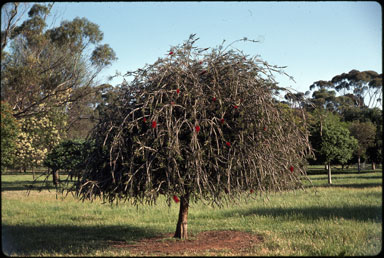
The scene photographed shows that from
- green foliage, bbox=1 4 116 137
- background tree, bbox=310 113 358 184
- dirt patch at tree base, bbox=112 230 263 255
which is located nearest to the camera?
dirt patch at tree base, bbox=112 230 263 255

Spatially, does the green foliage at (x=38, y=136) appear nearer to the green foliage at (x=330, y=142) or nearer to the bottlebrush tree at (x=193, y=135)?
the green foliage at (x=330, y=142)

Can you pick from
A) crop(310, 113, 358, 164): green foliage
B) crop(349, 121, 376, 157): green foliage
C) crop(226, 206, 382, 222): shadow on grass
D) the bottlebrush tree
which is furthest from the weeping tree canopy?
crop(349, 121, 376, 157): green foliage

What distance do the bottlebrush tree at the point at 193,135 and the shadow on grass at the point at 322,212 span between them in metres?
5.38

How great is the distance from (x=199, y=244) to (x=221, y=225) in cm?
298

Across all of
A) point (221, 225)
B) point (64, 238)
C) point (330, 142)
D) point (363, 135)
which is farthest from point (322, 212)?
point (363, 135)

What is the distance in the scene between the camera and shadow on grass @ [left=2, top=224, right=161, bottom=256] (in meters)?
9.01

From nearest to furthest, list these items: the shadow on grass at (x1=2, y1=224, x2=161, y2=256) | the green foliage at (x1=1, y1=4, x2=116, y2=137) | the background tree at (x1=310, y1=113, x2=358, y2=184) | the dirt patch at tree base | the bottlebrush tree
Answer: the bottlebrush tree, the dirt patch at tree base, the shadow on grass at (x1=2, y1=224, x2=161, y2=256), the green foliage at (x1=1, y1=4, x2=116, y2=137), the background tree at (x1=310, y1=113, x2=358, y2=184)

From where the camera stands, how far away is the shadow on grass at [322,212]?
1316 cm

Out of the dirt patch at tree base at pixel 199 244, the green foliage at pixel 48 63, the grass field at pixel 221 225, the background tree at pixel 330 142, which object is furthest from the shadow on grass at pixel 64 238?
the background tree at pixel 330 142

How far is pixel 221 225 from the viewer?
38.3 feet

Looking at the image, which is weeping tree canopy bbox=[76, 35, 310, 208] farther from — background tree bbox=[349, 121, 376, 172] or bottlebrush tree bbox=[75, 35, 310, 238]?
background tree bbox=[349, 121, 376, 172]

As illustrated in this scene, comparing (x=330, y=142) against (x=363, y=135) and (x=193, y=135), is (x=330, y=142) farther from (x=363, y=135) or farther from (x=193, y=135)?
(x=193, y=135)

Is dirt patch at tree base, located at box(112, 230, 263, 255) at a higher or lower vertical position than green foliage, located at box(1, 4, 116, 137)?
lower

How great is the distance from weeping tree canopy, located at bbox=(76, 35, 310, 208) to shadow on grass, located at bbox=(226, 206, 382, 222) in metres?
5.42
